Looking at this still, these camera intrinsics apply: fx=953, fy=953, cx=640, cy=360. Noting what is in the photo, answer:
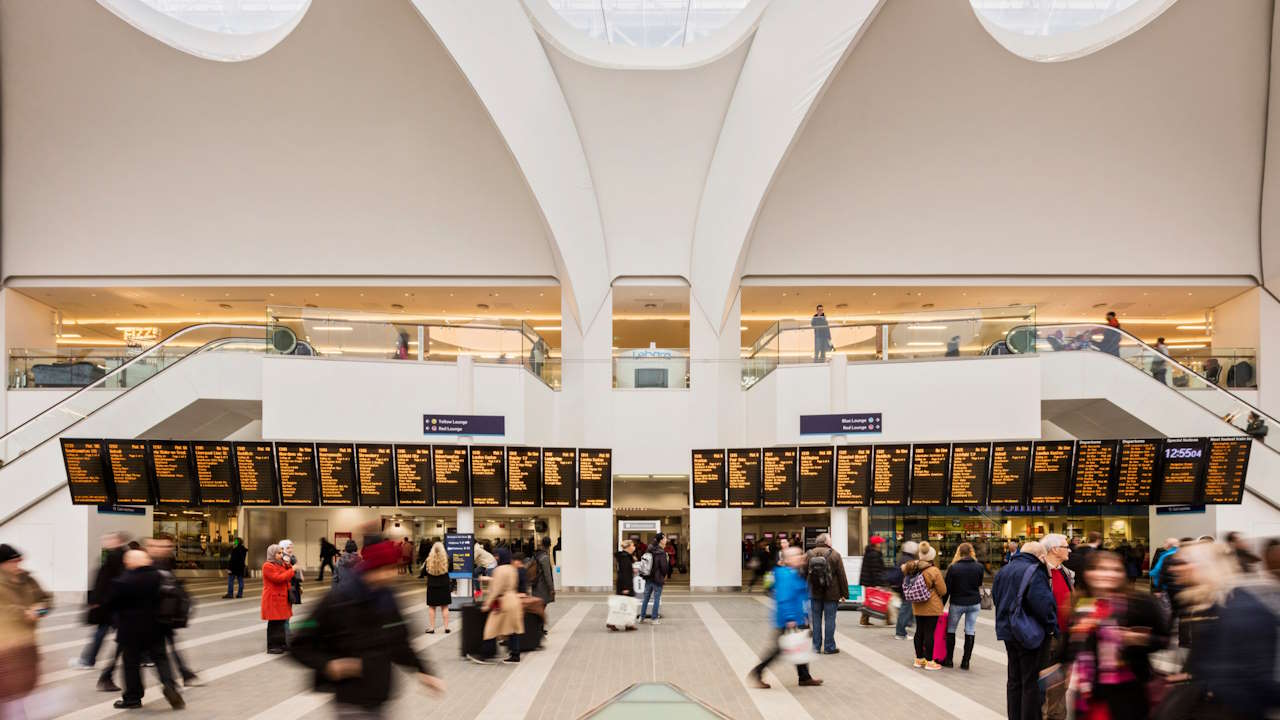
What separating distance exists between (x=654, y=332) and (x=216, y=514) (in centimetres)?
1599

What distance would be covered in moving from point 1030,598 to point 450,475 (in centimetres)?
1359

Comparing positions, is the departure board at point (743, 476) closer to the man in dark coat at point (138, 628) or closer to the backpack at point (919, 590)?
the backpack at point (919, 590)

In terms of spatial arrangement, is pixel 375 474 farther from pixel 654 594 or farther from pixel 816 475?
pixel 816 475

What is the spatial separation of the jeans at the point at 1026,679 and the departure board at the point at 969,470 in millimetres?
11089

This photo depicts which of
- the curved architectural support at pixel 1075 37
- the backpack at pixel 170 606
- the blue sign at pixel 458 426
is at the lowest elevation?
the backpack at pixel 170 606

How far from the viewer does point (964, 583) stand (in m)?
12.2

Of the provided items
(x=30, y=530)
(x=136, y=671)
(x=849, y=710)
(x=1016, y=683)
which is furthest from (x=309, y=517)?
(x=1016, y=683)

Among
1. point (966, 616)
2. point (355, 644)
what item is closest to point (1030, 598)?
point (966, 616)

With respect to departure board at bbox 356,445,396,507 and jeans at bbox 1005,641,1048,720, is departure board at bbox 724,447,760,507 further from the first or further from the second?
jeans at bbox 1005,641,1048,720

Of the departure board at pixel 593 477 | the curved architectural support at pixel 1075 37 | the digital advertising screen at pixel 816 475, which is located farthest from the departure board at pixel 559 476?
the curved architectural support at pixel 1075 37

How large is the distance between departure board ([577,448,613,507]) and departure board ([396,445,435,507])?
320 cm

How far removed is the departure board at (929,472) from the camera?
18656 mm

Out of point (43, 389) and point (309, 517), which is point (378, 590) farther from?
point (309, 517)

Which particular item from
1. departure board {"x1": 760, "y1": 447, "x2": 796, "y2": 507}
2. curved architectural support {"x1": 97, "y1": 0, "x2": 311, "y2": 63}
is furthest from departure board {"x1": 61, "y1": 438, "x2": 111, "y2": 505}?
departure board {"x1": 760, "y1": 447, "x2": 796, "y2": 507}
